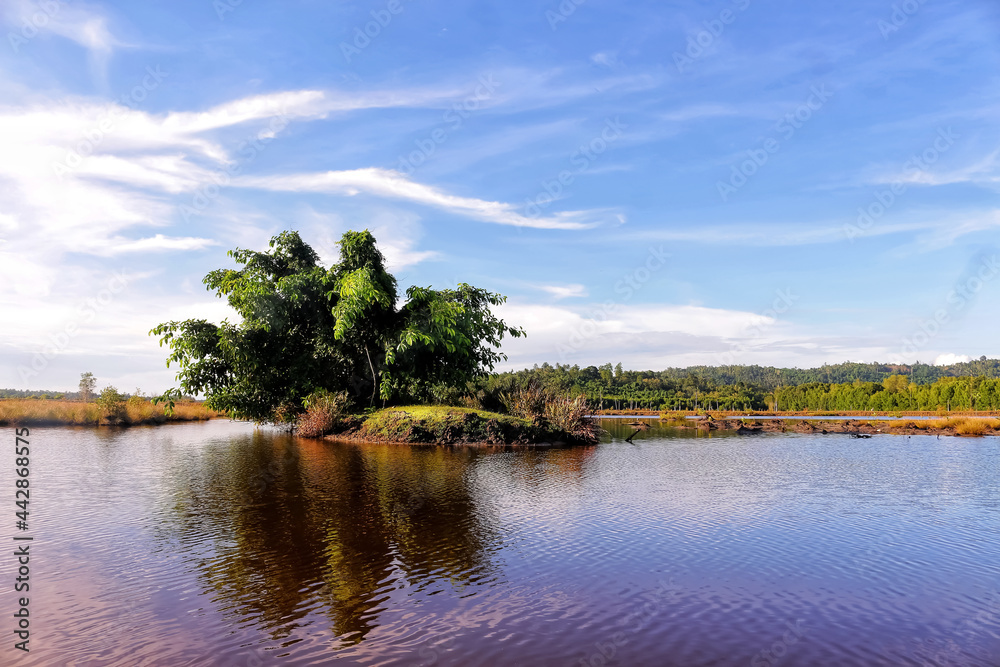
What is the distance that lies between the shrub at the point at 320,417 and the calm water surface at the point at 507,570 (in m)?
12.3

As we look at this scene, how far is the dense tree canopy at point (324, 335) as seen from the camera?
1048 inches

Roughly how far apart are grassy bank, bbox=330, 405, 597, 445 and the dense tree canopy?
344cm

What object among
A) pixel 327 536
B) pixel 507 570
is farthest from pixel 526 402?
pixel 507 570

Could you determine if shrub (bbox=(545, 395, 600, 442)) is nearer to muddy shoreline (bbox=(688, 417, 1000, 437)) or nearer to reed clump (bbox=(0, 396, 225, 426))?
muddy shoreline (bbox=(688, 417, 1000, 437))

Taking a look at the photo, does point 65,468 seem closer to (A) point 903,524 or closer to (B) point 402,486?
(B) point 402,486

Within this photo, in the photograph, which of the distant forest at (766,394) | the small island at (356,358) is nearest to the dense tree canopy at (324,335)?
the small island at (356,358)

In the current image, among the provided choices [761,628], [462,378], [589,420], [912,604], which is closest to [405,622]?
[761,628]

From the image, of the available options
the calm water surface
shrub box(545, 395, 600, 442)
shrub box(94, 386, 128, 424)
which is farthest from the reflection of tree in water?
shrub box(94, 386, 128, 424)

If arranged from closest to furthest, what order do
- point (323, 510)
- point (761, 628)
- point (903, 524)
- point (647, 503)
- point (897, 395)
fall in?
point (761, 628) < point (903, 524) < point (323, 510) < point (647, 503) < point (897, 395)

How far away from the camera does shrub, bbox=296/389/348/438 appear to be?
26.3 m

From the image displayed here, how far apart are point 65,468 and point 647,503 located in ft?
47.0

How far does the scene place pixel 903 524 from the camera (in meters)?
9.35

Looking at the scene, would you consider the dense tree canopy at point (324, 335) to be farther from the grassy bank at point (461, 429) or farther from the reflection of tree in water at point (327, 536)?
the reflection of tree in water at point (327, 536)

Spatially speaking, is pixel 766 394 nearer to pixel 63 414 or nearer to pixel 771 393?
pixel 771 393
